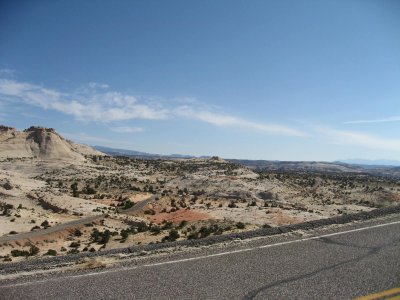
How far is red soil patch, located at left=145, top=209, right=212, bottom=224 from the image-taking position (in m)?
43.1

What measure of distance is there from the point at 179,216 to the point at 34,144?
83.5 m

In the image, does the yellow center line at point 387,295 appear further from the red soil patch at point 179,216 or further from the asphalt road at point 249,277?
the red soil patch at point 179,216

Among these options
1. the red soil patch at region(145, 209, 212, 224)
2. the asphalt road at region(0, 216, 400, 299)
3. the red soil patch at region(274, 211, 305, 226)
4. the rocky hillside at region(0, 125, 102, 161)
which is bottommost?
the red soil patch at region(145, 209, 212, 224)

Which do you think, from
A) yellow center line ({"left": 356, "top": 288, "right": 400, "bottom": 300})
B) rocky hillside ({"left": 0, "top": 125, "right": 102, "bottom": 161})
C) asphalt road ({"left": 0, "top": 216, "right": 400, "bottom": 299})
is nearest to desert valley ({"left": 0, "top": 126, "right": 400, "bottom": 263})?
rocky hillside ({"left": 0, "top": 125, "right": 102, "bottom": 161})

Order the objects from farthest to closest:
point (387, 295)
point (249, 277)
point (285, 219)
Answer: point (285, 219) → point (249, 277) → point (387, 295)

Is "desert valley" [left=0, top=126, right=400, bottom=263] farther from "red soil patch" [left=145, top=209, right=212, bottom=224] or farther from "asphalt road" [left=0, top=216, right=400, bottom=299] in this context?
"asphalt road" [left=0, top=216, right=400, bottom=299]

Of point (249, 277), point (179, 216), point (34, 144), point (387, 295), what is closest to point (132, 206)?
point (179, 216)

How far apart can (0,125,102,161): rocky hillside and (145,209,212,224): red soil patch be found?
223 feet

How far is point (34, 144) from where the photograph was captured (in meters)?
115

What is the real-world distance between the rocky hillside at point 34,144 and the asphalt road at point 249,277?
104104 mm

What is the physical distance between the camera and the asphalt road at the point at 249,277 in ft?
23.3

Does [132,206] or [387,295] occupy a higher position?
[387,295]

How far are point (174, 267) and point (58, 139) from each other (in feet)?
391

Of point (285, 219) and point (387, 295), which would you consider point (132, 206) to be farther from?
point (387, 295)
